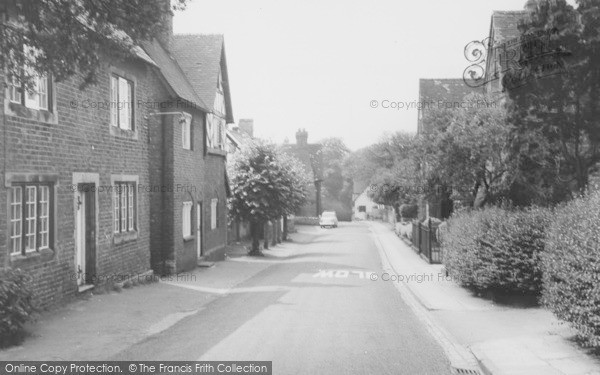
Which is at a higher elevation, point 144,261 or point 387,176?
point 387,176

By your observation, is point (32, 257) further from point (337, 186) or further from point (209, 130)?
point (337, 186)

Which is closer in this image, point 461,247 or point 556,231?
point 556,231

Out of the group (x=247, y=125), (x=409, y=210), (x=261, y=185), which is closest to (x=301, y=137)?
(x=247, y=125)

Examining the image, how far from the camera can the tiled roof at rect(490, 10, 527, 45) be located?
2542 centimetres

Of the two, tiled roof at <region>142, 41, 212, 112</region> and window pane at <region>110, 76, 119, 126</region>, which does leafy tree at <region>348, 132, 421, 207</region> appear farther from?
window pane at <region>110, 76, 119, 126</region>

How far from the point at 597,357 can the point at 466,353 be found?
73.0 inches

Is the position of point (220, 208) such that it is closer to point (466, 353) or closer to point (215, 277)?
point (215, 277)

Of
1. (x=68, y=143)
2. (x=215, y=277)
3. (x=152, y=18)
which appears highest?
(x=152, y=18)

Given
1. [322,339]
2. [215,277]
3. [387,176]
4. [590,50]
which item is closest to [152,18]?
[322,339]

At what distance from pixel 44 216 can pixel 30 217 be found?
0.52 metres

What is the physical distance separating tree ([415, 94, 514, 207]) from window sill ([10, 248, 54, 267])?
12.7 meters

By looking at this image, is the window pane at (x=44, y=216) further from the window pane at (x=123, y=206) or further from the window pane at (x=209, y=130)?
the window pane at (x=209, y=130)

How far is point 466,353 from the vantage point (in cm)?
927

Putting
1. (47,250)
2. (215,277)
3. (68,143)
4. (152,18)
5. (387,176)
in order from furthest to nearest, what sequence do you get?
(387,176)
(215,277)
(68,143)
(47,250)
(152,18)
